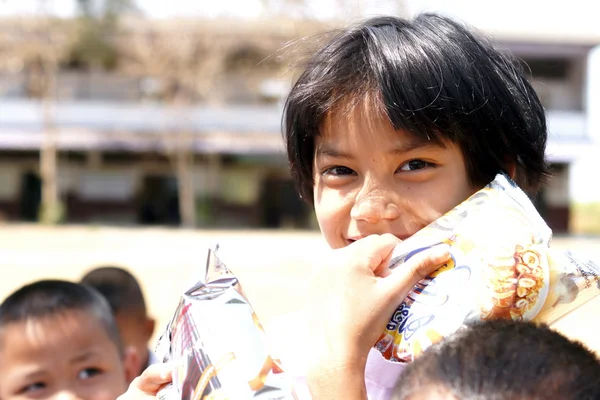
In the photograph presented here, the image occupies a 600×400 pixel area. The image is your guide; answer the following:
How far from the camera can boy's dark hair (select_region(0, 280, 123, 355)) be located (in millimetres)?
1987

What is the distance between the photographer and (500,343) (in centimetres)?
78

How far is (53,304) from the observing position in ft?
6.61

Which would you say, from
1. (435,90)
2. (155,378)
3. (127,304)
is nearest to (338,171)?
(435,90)

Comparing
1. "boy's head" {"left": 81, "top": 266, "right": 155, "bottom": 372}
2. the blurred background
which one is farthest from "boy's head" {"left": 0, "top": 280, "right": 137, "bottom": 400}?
the blurred background

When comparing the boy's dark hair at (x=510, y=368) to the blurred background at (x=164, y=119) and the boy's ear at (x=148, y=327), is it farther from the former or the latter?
the blurred background at (x=164, y=119)

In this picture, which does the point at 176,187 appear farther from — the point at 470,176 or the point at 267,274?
the point at 470,176

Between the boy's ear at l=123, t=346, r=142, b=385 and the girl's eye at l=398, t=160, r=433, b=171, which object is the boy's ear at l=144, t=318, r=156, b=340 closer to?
the boy's ear at l=123, t=346, r=142, b=385

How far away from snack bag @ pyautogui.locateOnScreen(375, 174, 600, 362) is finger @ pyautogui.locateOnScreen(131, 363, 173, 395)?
0.33m

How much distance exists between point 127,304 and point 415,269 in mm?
2521

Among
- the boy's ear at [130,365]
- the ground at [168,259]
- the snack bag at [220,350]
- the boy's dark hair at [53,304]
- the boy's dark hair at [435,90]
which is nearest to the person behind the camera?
the snack bag at [220,350]

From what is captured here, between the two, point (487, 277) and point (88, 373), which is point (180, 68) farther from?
point (487, 277)

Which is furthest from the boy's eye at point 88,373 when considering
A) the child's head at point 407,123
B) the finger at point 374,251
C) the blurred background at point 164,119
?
the blurred background at point 164,119

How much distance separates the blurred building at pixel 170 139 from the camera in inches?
906

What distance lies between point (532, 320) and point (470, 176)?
298mm
